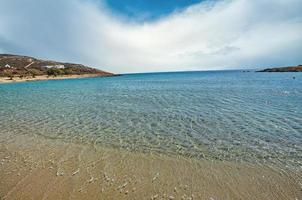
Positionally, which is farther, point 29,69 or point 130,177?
point 29,69

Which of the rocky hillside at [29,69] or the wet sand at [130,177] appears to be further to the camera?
the rocky hillside at [29,69]

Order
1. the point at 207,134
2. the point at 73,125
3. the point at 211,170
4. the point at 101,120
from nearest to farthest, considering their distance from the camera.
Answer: the point at 211,170 → the point at 207,134 → the point at 73,125 → the point at 101,120

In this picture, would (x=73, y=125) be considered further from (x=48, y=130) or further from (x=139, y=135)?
(x=139, y=135)

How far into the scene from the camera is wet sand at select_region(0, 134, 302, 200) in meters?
6.77

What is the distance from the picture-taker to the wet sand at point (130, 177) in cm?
677

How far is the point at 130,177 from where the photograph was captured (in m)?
7.84

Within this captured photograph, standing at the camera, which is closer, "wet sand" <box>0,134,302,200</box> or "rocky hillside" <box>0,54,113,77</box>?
"wet sand" <box>0,134,302,200</box>

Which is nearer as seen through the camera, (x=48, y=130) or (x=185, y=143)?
(x=185, y=143)

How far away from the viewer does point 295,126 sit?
13758 mm

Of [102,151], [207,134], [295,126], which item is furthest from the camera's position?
[295,126]

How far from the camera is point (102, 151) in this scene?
10.4 m

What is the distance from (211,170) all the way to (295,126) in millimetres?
8914

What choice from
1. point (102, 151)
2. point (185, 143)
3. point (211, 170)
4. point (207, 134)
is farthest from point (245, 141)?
point (102, 151)

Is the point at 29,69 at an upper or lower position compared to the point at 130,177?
lower
